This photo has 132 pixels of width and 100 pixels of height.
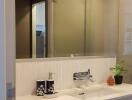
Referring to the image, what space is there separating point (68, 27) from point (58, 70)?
46 cm

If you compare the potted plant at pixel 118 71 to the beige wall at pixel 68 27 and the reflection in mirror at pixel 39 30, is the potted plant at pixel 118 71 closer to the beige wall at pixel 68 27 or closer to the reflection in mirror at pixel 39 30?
the beige wall at pixel 68 27

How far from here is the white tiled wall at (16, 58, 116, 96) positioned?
179 centimetres

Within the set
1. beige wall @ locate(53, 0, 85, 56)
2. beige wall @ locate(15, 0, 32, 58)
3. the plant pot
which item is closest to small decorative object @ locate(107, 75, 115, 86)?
the plant pot

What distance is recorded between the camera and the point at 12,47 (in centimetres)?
64

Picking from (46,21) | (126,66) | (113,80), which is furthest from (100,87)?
(46,21)

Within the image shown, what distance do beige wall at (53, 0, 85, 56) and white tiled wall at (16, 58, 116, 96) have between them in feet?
0.39

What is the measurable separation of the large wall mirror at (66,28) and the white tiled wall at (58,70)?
76 millimetres

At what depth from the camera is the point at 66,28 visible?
7.19 ft

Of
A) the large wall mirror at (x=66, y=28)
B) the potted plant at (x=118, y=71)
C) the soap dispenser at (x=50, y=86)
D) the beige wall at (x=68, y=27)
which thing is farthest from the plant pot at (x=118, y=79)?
the soap dispenser at (x=50, y=86)

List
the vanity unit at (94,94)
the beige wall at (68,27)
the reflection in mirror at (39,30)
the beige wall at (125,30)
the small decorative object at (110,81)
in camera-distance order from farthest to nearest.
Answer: the beige wall at (125,30), the small decorative object at (110,81), the beige wall at (68,27), the reflection in mirror at (39,30), the vanity unit at (94,94)

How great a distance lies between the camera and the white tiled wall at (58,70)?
1788 mm

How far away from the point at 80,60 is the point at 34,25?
57 centimetres

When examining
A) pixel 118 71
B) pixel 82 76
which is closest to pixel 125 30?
pixel 118 71

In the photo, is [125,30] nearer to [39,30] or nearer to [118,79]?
[118,79]
